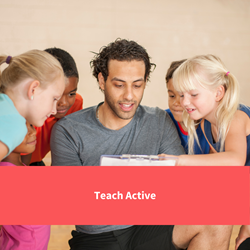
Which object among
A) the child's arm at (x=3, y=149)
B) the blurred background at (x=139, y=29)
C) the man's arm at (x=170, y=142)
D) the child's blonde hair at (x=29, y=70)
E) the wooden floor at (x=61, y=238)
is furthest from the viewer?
the blurred background at (x=139, y=29)

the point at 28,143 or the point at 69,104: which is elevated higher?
the point at 69,104

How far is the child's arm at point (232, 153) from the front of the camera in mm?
1165

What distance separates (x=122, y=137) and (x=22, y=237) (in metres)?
0.69

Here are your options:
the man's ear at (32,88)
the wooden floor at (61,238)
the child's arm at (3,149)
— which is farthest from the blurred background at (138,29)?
the child's arm at (3,149)

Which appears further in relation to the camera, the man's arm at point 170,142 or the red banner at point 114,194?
the man's arm at point 170,142

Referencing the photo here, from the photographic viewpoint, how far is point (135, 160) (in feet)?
3.57

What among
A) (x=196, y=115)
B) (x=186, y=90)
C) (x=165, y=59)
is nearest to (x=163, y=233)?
(x=196, y=115)

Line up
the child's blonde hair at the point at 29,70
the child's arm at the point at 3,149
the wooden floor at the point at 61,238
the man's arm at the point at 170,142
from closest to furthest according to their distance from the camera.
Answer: the child's arm at the point at 3,149, the child's blonde hair at the point at 29,70, the man's arm at the point at 170,142, the wooden floor at the point at 61,238

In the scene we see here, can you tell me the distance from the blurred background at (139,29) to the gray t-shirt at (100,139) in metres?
1.90

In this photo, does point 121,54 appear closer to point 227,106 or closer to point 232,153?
point 227,106

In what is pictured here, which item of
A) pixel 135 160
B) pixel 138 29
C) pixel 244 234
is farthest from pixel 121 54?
pixel 138 29

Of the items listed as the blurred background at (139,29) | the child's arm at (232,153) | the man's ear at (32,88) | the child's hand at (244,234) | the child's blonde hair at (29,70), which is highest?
the blurred background at (139,29)

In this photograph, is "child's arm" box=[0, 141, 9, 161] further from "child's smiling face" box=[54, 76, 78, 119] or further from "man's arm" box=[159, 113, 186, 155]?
"man's arm" box=[159, 113, 186, 155]

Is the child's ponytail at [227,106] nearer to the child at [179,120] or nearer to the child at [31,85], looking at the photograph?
the child at [179,120]
